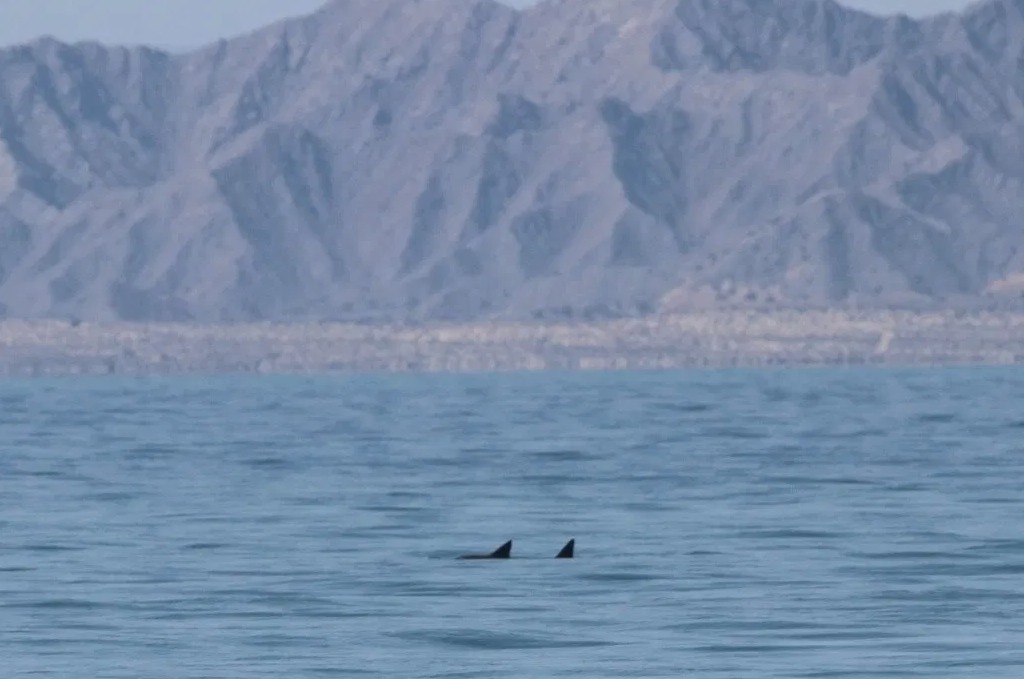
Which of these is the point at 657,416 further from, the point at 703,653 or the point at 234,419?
the point at 703,653

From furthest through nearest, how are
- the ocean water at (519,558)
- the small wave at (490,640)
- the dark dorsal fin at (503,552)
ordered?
the dark dorsal fin at (503,552) → the small wave at (490,640) → the ocean water at (519,558)

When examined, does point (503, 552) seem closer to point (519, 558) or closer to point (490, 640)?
point (519, 558)

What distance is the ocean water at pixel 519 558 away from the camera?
31891mm

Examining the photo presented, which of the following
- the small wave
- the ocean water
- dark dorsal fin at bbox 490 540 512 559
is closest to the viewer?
the ocean water

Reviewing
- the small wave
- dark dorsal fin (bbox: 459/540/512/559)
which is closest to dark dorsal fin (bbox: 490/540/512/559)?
dark dorsal fin (bbox: 459/540/512/559)

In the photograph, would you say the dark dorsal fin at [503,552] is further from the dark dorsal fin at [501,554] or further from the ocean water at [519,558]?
the ocean water at [519,558]

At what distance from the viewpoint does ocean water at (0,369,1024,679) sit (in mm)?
31891

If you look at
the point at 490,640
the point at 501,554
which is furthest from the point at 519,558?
the point at 490,640

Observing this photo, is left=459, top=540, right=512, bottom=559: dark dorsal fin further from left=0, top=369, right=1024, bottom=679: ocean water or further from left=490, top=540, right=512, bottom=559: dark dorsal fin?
left=0, top=369, right=1024, bottom=679: ocean water

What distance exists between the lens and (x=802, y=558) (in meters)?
42.9

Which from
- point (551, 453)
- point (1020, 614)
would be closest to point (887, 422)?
point (551, 453)

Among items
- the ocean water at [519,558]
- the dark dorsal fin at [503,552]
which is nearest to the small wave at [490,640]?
the ocean water at [519,558]

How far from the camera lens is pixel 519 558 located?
43.9m

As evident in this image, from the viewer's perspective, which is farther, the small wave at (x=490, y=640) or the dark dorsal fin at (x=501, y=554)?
the dark dorsal fin at (x=501, y=554)
